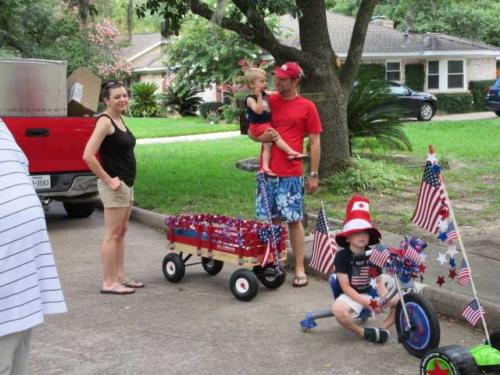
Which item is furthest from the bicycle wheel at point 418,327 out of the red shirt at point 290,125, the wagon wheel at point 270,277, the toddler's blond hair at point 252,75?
the toddler's blond hair at point 252,75

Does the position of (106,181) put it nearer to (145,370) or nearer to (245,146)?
(145,370)

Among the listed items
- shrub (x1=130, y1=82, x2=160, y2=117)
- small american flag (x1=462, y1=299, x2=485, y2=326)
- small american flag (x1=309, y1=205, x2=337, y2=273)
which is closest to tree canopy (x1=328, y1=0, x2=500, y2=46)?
shrub (x1=130, y1=82, x2=160, y2=117)

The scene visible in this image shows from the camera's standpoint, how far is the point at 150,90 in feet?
119

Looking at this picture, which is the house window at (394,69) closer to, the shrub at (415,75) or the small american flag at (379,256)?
the shrub at (415,75)

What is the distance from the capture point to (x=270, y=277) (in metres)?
6.73

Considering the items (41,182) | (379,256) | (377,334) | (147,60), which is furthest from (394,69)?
(379,256)

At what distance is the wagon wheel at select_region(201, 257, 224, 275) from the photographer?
730cm

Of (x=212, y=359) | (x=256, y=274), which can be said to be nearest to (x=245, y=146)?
(x=256, y=274)

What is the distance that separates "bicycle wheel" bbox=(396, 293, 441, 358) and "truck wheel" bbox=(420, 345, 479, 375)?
44 centimetres

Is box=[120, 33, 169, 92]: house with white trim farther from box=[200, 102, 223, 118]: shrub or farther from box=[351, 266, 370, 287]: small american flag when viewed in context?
box=[351, 266, 370, 287]: small american flag

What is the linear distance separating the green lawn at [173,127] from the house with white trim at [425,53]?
6.02m

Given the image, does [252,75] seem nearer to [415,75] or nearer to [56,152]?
[56,152]

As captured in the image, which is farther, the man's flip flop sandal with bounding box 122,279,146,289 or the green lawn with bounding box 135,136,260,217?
the green lawn with bounding box 135,136,260,217

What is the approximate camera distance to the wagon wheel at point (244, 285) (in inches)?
250
